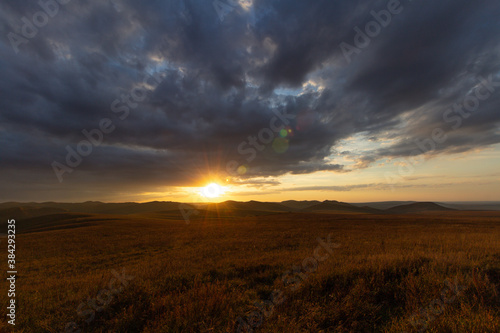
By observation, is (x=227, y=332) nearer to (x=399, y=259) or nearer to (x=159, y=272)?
(x=159, y=272)

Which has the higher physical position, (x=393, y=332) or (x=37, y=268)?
(x=393, y=332)

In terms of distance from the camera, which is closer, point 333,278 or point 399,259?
point 333,278

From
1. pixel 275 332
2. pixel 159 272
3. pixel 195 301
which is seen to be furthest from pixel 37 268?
pixel 275 332

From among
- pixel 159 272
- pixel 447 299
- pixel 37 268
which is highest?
pixel 447 299

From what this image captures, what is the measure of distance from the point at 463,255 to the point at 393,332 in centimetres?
768

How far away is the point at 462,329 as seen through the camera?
11.5 ft

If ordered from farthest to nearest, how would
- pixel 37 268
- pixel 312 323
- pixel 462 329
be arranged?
pixel 37 268 < pixel 312 323 < pixel 462 329

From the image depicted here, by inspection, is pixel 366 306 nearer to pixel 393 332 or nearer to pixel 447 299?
pixel 393 332

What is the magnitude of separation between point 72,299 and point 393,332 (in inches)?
294

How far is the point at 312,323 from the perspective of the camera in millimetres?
4078

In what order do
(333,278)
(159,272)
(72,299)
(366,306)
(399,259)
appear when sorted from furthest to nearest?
1. (159,272)
2. (399,259)
3. (333,278)
4. (72,299)
5. (366,306)

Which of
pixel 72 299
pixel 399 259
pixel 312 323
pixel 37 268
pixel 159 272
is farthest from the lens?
pixel 37 268

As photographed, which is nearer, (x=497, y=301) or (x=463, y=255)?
(x=497, y=301)

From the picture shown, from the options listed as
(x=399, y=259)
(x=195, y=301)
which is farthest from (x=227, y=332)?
(x=399, y=259)
